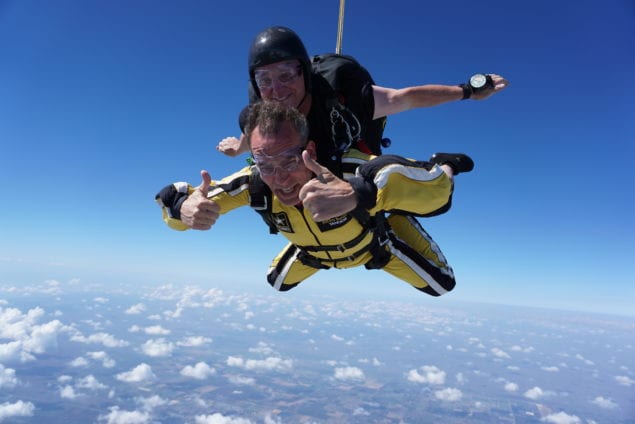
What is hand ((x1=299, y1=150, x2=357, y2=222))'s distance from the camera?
4.39 ft

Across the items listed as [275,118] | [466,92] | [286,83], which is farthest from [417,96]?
[275,118]

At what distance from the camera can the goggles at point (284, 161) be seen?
5.84ft

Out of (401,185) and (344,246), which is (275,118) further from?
(344,246)

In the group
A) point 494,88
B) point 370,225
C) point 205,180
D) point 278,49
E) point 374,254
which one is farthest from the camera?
point 374,254

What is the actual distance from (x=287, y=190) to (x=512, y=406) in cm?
17216

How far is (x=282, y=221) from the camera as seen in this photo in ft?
7.23

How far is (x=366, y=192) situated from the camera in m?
1.43

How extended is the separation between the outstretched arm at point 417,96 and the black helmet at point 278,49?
0.43 metres

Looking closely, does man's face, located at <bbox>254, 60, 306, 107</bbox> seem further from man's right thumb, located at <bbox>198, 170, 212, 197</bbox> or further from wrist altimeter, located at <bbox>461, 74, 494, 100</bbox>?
wrist altimeter, located at <bbox>461, 74, 494, 100</bbox>

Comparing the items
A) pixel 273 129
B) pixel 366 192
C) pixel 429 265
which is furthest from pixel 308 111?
pixel 429 265

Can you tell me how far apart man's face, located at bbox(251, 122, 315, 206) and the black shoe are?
0.68m

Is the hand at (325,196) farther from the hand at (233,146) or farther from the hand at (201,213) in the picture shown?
the hand at (233,146)

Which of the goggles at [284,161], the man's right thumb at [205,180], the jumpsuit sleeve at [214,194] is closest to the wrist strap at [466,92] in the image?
the goggles at [284,161]

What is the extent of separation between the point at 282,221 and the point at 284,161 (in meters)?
0.52
